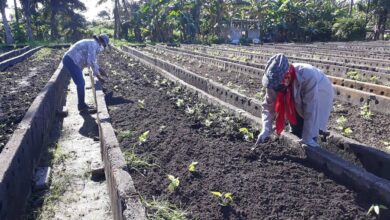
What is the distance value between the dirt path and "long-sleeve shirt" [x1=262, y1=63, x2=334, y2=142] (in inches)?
80.5

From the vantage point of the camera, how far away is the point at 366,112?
5.86 metres

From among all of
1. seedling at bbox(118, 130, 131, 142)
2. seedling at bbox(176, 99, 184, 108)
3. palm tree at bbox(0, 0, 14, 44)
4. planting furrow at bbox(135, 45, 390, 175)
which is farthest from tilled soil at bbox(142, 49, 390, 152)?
palm tree at bbox(0, 0, 14, 44)

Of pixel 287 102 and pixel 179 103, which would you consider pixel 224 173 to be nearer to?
pixel 287 102

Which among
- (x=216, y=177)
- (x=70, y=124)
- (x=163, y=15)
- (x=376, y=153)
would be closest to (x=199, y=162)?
(x=216, y=177)

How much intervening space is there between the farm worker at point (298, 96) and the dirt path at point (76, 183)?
6.40 feet

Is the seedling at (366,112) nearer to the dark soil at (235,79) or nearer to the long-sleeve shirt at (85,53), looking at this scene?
the dark soil at (235,79)

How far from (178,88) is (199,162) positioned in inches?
177

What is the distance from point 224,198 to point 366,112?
3.66 m

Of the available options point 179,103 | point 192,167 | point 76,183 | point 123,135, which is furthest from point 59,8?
point 192,167

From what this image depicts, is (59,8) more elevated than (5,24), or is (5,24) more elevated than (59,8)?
(59,8)

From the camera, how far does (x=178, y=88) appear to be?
27.6ft

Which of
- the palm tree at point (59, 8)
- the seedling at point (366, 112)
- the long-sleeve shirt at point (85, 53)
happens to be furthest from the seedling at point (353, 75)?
the palm tree at point (59, 8)

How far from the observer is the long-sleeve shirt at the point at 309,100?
148 inches

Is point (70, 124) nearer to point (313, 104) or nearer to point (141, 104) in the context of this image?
point (141, 104)
